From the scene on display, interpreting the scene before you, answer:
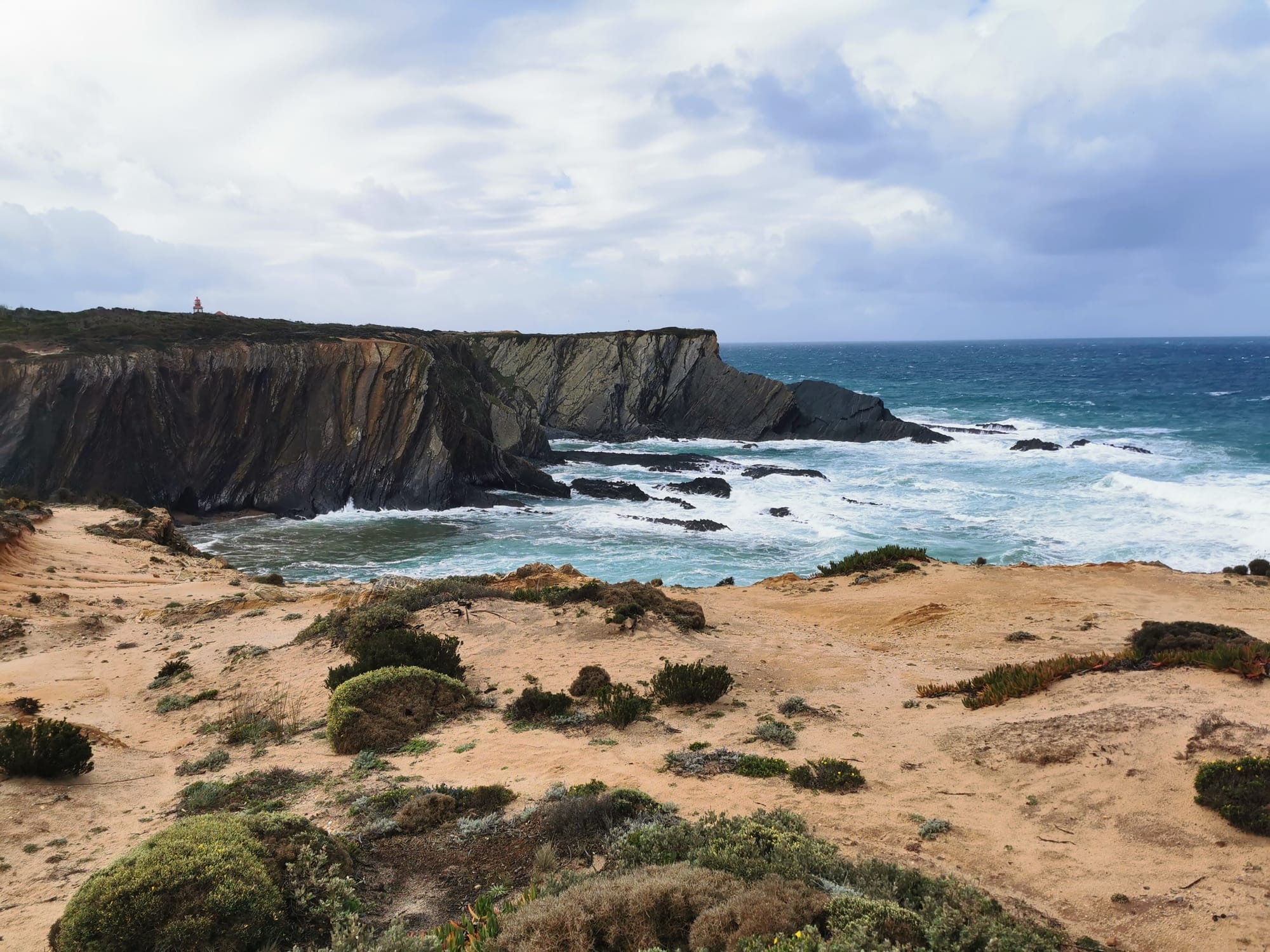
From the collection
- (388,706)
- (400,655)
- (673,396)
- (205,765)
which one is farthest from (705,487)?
(205,765)

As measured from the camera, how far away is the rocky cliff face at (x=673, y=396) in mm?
59812

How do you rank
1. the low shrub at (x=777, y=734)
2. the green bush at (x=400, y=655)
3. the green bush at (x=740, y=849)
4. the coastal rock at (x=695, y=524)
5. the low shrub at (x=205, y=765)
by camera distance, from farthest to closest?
the coastal rock at (x=695, y=524) → the green bush at (x=400, y=655) → the low shrub at (x=777, y=734) → the low shrub at (x=205, y=765) → the green bush at (x=740, y=849)

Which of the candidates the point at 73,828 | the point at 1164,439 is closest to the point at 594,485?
the point at 73,828

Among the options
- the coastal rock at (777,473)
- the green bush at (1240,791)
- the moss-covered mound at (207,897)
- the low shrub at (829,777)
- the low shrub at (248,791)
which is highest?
the coastal rock at (777,473)

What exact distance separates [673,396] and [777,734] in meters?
53.8

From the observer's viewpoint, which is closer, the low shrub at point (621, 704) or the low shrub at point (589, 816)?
the low shrub at point (589, 816)

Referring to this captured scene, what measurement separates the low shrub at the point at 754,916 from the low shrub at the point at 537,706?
5.91 meters

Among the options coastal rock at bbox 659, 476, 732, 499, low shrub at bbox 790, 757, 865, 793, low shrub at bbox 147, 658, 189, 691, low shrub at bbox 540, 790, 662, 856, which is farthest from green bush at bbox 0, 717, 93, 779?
coastal rock at bbox 659, 476, 732, 499

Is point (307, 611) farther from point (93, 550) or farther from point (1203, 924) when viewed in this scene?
point (1203, 924)

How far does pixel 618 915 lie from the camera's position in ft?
15.7

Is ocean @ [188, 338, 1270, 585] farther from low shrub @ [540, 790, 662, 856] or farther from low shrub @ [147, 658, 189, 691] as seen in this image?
low shrub @ [540, 790, 662, 856]

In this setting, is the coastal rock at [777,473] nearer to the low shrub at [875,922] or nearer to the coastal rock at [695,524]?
the coastal rock at [695,524]

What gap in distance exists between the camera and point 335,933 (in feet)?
16.1

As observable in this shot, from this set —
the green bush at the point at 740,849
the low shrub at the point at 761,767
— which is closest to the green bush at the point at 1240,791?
the green bush at the point at 740,849
